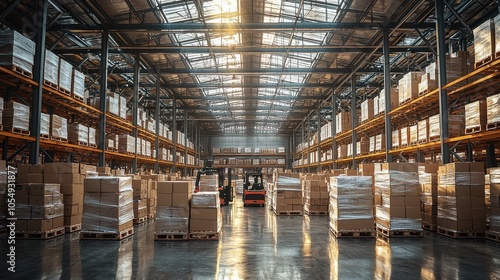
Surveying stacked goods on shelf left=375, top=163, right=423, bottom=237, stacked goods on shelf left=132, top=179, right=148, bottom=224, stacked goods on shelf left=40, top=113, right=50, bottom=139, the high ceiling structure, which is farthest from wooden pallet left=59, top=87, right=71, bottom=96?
stacked goods on shelf left=375, top=163, right=423, bottom=237

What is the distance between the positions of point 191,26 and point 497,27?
8437 millimetres

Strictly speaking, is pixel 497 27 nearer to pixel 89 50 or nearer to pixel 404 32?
pixel 404 32

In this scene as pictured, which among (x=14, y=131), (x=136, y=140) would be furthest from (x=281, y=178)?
(x=14, y=131)

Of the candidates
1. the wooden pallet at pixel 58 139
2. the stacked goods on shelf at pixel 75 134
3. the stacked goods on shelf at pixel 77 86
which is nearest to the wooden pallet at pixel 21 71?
the wooden pallet at pixel 58 139

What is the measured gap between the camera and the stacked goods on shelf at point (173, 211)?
8.55 m

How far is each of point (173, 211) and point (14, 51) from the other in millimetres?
4970

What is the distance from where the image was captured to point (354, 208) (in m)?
8.88

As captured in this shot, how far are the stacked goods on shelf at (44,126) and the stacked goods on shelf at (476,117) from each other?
33.9 feet

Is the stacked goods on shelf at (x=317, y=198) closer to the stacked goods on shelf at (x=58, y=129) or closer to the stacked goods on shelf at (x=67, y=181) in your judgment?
the stacked goods on shelf at (x=67, y=181)

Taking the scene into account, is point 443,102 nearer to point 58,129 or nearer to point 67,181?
point 67,181

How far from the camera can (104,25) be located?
12.5m

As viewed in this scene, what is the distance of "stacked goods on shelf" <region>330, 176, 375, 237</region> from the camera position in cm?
882

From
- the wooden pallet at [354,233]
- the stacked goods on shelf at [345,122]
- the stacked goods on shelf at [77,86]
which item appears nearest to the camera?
the wooden pallet at [354,233]

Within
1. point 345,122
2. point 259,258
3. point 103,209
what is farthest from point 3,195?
point 345,122
